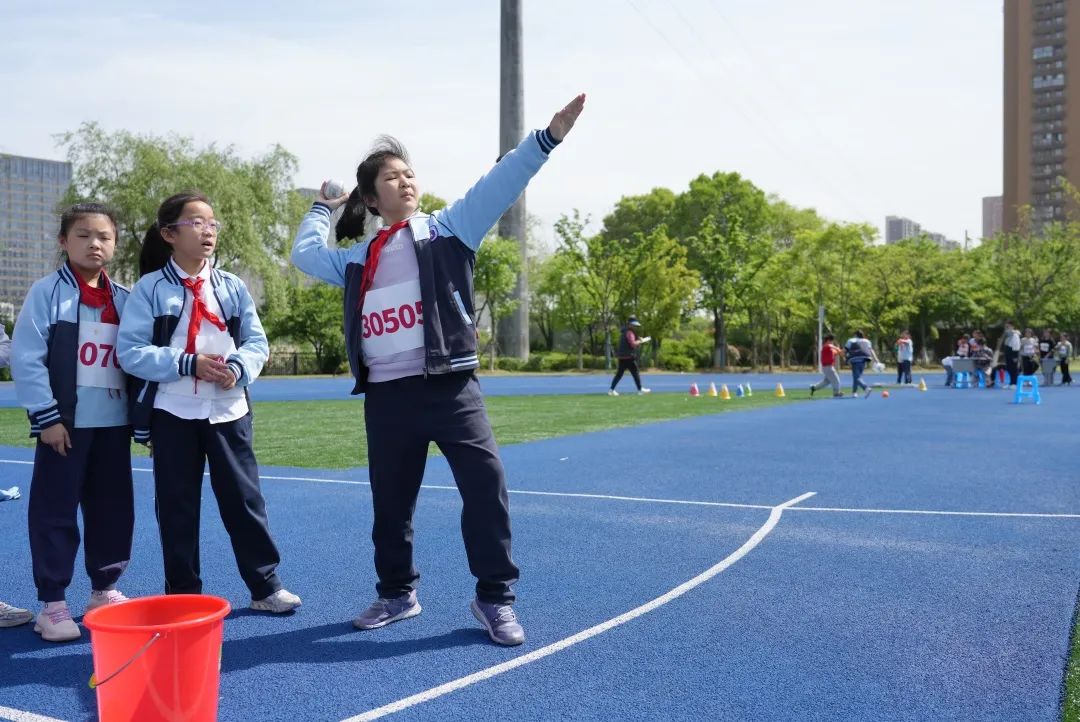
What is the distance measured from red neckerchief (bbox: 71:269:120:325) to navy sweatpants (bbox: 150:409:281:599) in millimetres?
525

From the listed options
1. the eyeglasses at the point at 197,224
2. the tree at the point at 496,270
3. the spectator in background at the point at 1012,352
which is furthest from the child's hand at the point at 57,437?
the tree at the point at 496,270

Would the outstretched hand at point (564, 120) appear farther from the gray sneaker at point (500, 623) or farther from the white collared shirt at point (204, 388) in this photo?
the gray sneaker at point (500, 623)

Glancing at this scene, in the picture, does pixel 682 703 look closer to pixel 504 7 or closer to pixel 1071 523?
pixel 1071 523

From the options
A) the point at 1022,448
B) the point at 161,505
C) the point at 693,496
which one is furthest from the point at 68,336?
the point at 1022,448

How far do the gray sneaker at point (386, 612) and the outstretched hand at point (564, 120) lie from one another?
2.08 m

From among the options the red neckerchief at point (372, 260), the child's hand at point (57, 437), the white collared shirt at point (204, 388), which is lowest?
the child's hand at point (57, 437)

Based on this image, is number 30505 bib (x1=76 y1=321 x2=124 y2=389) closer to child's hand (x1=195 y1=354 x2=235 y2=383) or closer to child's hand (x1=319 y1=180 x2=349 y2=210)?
child's hand (x1=195 y1=354 x2=235 y2=383)

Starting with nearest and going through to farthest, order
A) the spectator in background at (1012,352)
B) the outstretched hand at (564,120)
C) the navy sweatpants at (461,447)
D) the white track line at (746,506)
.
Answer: the outstretched hand at (564,120), the navy sweatpants at (461,447), the white track line at (746,506), the spectator in background at (1012,352)

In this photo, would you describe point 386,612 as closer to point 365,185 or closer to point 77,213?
point 365,185

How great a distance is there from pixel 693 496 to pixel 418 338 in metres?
4.39

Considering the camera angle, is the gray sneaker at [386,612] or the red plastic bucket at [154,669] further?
the gray sneaker at [386,612]

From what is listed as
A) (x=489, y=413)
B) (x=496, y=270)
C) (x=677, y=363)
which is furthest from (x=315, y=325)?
(x=489, y=413)

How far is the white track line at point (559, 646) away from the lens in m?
3.18

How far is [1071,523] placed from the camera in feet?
21.5
